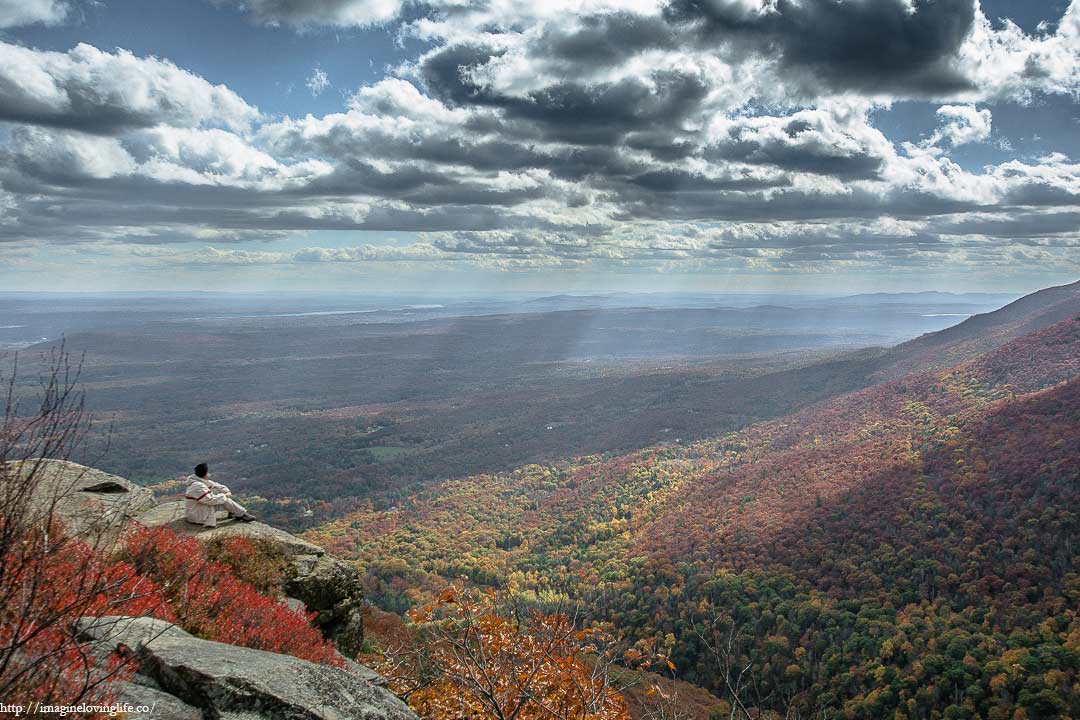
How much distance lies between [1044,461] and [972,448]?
1019 centimetres

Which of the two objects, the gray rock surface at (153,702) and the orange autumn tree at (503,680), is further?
the orange autumn tree at (503,680)

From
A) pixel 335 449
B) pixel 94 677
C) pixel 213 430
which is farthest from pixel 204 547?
pixel 213 430

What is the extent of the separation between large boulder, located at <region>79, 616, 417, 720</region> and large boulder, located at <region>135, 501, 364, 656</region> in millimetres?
7146

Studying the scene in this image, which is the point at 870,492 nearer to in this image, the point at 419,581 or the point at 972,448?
the point at 972,448

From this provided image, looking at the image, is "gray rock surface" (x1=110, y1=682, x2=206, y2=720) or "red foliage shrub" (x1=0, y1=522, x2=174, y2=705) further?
"gray rock surface" (x1=110, y1=682, x2=206, y2=720)

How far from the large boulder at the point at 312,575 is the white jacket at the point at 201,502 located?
0.25 metres

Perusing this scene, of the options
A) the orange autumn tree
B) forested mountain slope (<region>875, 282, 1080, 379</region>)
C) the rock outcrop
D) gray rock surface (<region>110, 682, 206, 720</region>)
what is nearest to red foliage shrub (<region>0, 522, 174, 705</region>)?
gray rock surface (<region>110, 682, 206, 720</region>)

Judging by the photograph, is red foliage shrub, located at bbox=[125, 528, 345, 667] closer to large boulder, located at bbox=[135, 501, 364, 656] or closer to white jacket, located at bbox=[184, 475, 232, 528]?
white jacket, located at bbox=[184, 475, 232, 528]

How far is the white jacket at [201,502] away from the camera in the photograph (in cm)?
1524

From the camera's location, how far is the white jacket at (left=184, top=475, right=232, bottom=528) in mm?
15242

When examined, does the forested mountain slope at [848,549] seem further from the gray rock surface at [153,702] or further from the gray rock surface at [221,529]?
the gray rock surface at [153,702]

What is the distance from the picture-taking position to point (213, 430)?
19250 centimetres

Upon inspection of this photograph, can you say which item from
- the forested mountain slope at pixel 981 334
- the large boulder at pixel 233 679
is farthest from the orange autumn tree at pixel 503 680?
the forested mountain slope at pixel 981 334

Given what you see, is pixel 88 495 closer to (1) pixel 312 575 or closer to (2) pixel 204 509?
(2) pixel 204 509
